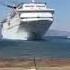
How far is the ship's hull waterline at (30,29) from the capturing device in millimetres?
68519

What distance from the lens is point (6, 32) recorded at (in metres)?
83.5

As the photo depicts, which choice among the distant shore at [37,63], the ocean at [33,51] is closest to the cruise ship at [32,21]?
the ocean at [33,51]

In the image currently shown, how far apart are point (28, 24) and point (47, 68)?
59.2 meters

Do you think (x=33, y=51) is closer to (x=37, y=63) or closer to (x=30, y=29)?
(x=37, y=63)

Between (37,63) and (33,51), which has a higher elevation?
(37,63)

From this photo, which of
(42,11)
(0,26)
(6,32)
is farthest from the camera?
(0,26)

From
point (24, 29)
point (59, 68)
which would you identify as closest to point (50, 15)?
point (24, 29)

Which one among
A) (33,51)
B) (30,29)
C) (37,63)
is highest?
(30,29)

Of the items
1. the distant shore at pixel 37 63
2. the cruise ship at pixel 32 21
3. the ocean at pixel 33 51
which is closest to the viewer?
the distant shore at pixel 37 63

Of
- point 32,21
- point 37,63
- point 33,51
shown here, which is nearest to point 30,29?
Answer: point 32,21

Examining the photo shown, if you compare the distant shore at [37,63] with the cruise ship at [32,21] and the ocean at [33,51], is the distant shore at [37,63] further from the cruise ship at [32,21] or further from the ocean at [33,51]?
the cruise ship at [32,21]

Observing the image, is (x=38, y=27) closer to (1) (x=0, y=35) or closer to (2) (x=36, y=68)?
(1) (x=0, y=35)

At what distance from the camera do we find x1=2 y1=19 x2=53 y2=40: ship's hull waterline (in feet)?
225

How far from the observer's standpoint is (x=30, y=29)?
7112cm
